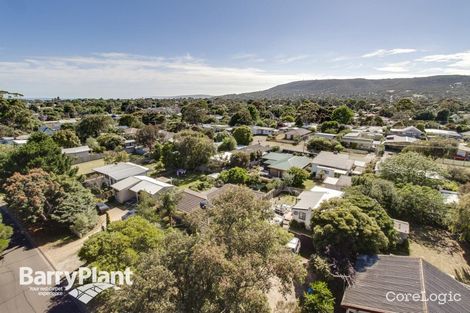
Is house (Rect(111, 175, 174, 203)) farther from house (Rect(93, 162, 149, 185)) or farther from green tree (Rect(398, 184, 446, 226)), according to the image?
green tree (Rect(398, 184, 446, 226))

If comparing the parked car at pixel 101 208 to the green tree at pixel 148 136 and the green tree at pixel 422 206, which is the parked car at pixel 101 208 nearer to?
the green tree at pixel 148 136

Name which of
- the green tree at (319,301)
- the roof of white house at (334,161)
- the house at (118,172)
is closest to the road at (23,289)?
the house at (118,172)

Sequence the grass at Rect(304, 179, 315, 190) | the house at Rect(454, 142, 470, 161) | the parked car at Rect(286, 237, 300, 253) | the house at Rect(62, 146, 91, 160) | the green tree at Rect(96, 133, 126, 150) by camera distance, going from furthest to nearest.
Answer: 1. the green tree at Rect(96, 133, 126, 150)
2. the house at Rect(454, 142, 470, 161)
3. the house at Rect(62, 146, 91, 160)
4. the grass at Rect(304, 179, 315, 190)
5. the parked car at Rect(286, 237, 300, 253)

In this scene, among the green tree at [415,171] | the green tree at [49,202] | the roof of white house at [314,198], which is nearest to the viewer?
the green tree at [49,202]

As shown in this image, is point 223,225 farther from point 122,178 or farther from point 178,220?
point 122,178

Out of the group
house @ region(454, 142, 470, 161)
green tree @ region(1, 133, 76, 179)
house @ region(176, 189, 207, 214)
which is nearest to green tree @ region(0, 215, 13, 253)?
green tree @ region(1, 133, 76, 179)
